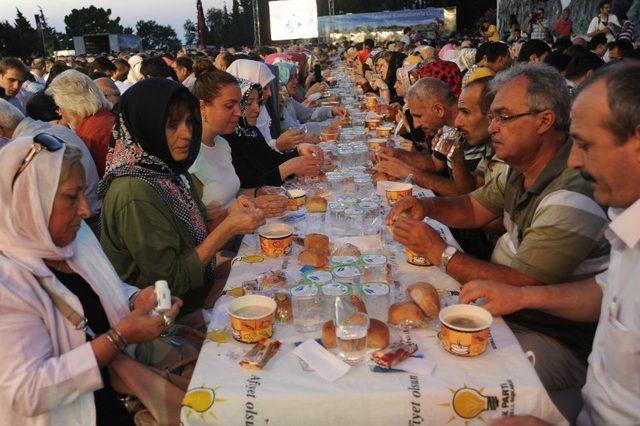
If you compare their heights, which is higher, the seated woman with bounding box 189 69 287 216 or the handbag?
the seated woman with bounding box 189 69 287 216

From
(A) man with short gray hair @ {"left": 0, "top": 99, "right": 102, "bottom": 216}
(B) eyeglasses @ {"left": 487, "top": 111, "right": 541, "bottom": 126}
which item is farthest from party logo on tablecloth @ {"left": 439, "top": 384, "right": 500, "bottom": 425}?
(A) man with short gray hair @ {"left": 0, "top": 99, "right": 102, "bottom": 216}

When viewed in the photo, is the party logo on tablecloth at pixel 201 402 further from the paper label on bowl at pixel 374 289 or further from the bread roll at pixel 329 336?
the paper label on bowl at pixel 374 289

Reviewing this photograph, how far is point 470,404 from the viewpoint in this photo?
1419 millimetres

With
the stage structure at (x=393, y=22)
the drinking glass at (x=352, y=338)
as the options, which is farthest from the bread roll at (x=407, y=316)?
the stage structure at (x=393, y=22)

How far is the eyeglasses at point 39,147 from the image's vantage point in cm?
164

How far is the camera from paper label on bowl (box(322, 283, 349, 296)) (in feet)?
5.94

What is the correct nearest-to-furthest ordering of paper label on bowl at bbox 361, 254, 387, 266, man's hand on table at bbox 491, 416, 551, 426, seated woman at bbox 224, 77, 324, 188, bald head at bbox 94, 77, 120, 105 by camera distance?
1. man's hand on table at bbox 491, 416, 551, 426
2. paper label on bowl at bbox 361, 254, 387, 266
3. seated woman at bbox 224, 77, 324, 188
4. bald head at bbox 94, 77, 120, 105

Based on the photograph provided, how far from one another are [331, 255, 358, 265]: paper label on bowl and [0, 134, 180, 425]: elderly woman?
0.70 meters

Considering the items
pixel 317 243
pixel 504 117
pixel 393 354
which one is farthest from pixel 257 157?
pixel 393 354

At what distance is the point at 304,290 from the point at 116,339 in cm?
66

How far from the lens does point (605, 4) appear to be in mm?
11906

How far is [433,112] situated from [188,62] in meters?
5.86

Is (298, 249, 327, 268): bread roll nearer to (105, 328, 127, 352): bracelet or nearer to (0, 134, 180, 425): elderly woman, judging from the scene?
(0, 134, 180, 425): elderly woman

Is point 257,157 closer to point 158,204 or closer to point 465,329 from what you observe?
point 158,204
